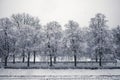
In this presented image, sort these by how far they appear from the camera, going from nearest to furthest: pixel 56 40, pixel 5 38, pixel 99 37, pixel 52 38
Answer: pixel 5 38 → pixel 99 37 → pixel 52 38 → pixel 56 40

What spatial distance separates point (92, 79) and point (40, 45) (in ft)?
72.3

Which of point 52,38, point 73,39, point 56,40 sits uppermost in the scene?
point 52,38

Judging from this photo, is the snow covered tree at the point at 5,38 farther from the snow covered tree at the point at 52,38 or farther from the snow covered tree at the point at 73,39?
the snow covered tree at the point at 73,39

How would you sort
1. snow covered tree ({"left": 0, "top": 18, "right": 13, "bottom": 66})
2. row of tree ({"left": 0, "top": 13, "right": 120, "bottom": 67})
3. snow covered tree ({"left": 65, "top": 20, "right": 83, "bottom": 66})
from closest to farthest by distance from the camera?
snow covered tree ({"left": 0, "top": 18, "right": 13, "bottom": 66}), row of tree ({"left": 0, "top": 13, "right": 120, "bottom": 67}), snow covered tree ({"left": 65, "top": 20, "right": 83, "bottom": 66})

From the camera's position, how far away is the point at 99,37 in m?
44.9

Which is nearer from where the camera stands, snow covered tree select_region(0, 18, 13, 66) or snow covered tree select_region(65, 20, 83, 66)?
snow covered tree select_region(0, 18, 13, 66)

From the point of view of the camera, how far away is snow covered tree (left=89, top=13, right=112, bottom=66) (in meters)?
44.3

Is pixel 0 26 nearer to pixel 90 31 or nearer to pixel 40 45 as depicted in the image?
pixel 40 45

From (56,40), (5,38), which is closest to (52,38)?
(56,40)

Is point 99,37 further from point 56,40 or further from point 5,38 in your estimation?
point 5,38

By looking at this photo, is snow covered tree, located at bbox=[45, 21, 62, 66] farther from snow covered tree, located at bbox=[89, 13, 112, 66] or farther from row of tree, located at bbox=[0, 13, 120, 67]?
snow covered tree, located at bbox=[89, 13, 112, 66]

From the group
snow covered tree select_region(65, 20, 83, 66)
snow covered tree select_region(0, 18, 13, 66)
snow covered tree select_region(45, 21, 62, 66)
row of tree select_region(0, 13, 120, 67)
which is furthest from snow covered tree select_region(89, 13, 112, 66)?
snow covered tree select_region(0, 18, 13, 66)

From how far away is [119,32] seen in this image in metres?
55.0

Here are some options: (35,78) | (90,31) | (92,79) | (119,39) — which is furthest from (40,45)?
(119,39)
